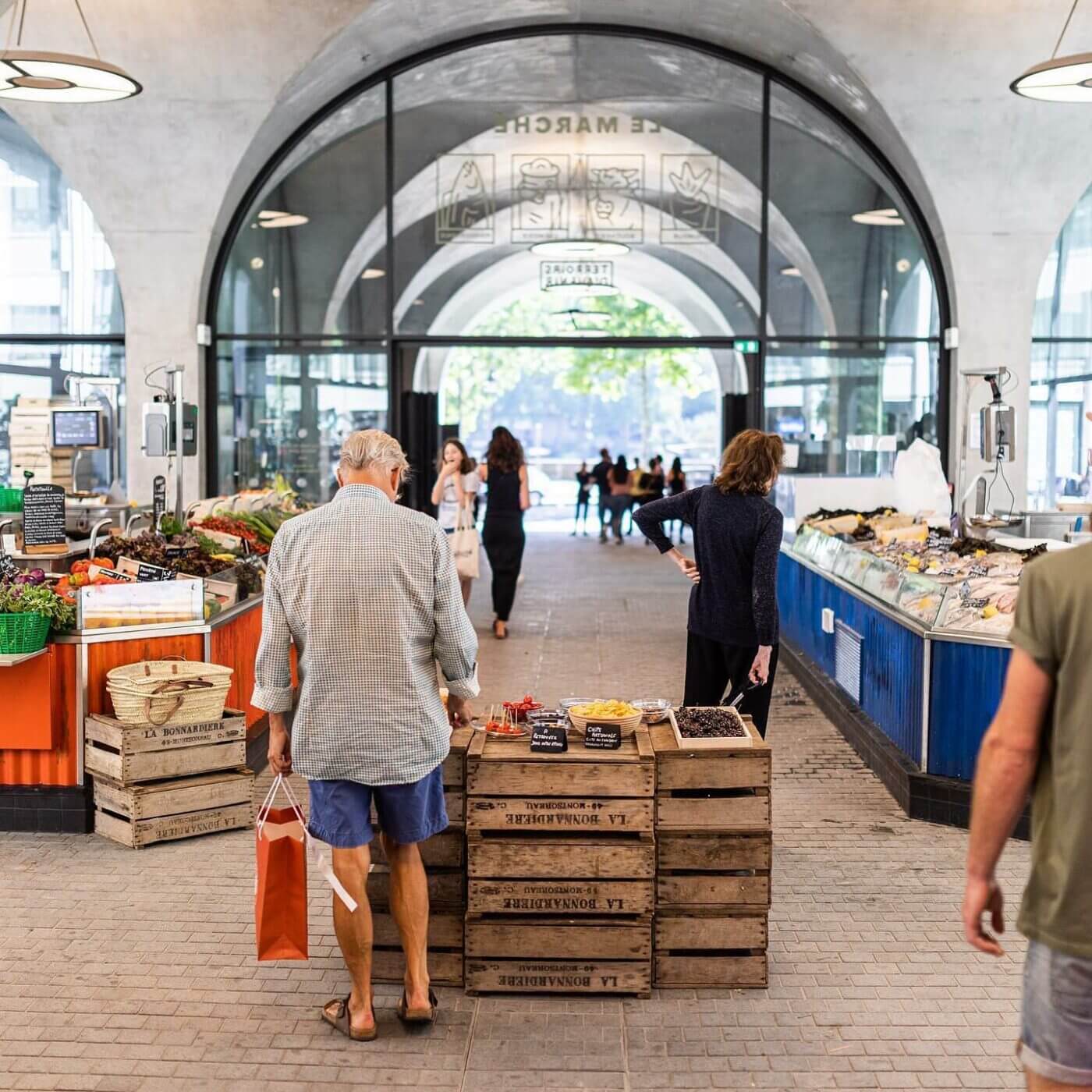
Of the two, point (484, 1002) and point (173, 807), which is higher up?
point (173, 807)

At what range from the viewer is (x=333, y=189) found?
1325cm

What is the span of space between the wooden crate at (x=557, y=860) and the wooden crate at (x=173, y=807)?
1.92 metres

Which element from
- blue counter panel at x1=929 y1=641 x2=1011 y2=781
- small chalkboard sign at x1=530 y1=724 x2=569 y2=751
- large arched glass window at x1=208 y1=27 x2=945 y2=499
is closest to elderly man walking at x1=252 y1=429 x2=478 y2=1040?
small chalkboard sign at x1=530 y1=724 x2=569 y2=751

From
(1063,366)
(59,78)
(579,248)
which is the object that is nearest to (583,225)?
(579,248)

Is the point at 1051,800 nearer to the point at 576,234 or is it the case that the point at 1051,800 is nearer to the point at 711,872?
the point at 711,872

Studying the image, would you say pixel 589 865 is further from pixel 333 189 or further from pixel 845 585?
pixel 333 189

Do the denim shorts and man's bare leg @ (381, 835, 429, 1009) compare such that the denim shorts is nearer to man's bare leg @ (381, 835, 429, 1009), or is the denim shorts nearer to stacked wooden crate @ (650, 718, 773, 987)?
stacked wooden crate @ (650, 718, 773, 987)

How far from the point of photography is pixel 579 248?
43.3 feet

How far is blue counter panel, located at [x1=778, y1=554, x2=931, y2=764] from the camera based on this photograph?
19.9 ft

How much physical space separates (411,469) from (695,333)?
3219 millimetres

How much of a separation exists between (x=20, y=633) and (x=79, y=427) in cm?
578

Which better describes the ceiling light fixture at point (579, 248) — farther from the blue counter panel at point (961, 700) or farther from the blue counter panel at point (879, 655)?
the blue counter panel at point (961, 700)

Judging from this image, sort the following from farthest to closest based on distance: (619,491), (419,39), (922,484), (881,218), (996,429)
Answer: (619,491) → (881,218) → (419,39) → (922,484) → (996,429)

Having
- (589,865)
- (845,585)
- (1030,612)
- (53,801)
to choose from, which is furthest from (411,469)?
(1030,612)
